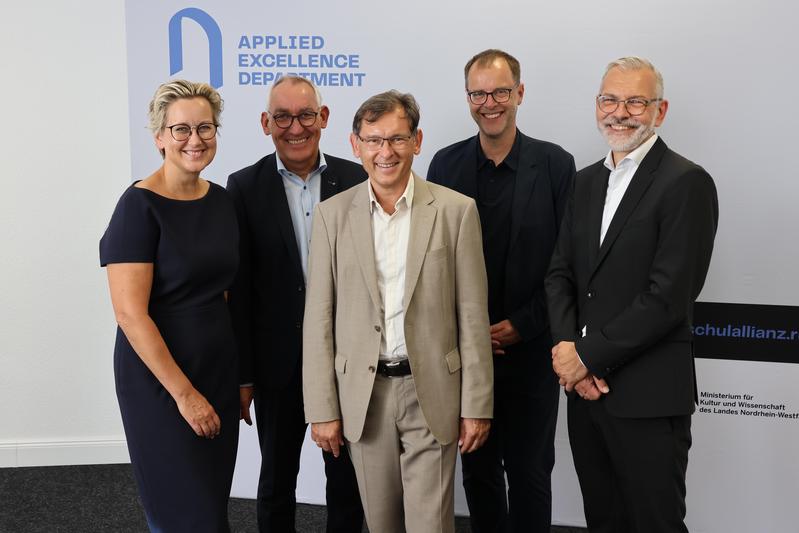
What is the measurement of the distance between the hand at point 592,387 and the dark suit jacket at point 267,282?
3.43 feet

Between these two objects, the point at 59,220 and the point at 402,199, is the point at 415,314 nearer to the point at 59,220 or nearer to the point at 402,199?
the point at 402,199

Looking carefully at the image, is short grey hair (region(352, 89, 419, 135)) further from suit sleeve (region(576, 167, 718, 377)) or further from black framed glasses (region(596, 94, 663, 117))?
suit sleeve (region(576, 167, 718, 377))

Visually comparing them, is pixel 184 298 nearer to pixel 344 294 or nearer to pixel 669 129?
pixel 344 294

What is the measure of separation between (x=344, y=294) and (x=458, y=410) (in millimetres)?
522

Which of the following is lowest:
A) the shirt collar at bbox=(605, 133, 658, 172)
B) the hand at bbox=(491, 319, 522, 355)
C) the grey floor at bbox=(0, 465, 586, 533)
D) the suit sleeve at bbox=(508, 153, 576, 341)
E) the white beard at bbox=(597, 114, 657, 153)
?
the grey floor at bbox=(0, 465, 586, 533)

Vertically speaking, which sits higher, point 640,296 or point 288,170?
point 288,170

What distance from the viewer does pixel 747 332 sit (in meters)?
3.37

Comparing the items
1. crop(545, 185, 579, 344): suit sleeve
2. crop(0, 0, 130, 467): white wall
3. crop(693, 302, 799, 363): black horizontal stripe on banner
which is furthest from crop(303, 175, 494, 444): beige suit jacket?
crop(0, 0, 130, 467): white wall

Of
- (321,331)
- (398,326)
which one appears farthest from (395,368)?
(321,331)

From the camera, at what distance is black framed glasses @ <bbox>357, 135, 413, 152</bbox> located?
219cm

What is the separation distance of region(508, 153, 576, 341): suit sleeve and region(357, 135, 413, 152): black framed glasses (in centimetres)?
84

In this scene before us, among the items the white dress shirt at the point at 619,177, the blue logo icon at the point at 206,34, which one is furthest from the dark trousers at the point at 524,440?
the blue logo icon at the point at 206,34

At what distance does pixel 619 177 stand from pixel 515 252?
0.55 meters

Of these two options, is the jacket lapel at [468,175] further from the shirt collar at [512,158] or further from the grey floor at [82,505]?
the grey floor at [82,505]
